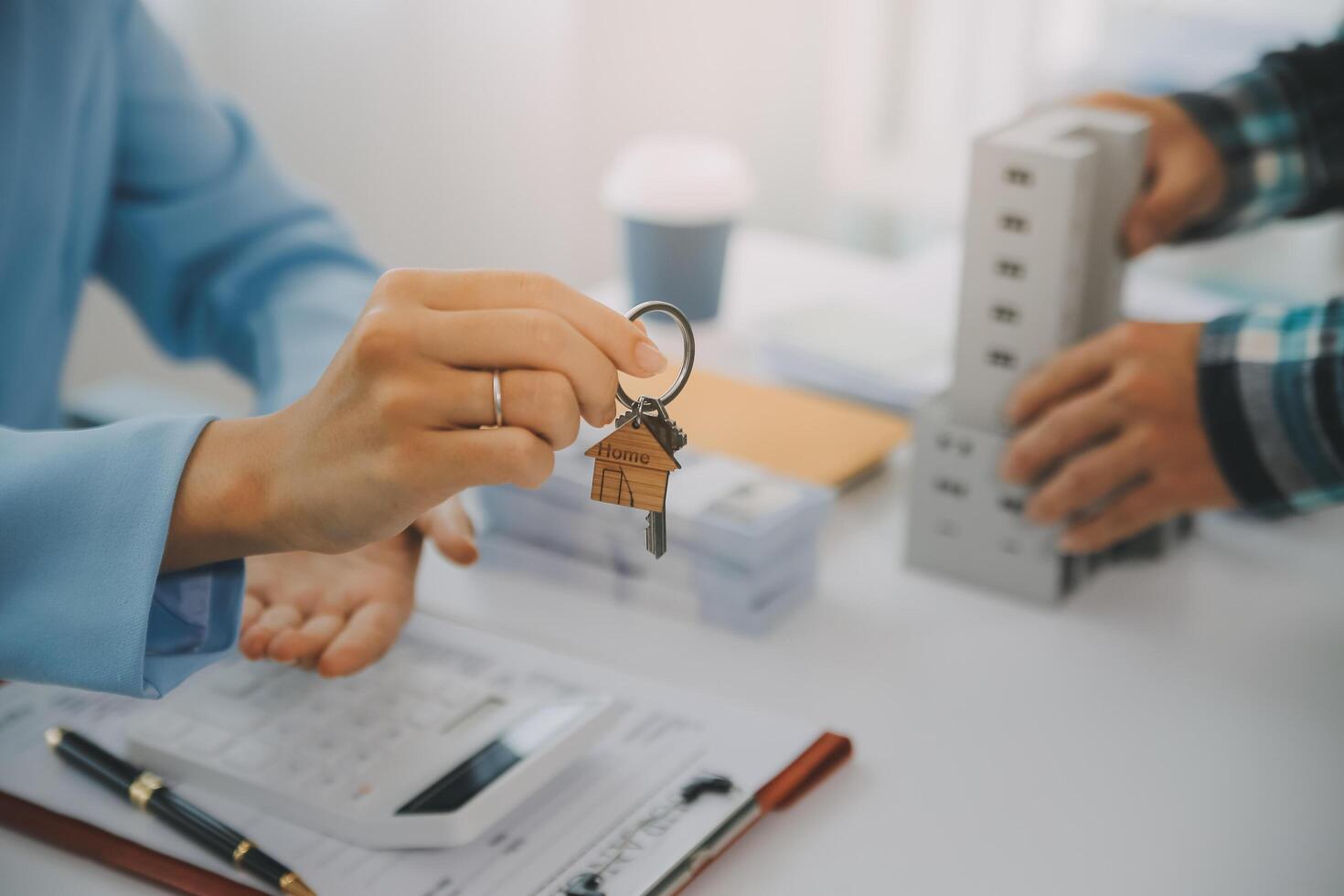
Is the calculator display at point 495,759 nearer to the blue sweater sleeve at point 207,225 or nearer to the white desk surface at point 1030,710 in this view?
the white desk surface at point 1030,710

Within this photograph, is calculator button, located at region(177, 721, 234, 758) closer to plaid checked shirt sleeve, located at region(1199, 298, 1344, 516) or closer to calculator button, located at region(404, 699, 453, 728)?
calculator button, located at region(404, 699, 453, 728)

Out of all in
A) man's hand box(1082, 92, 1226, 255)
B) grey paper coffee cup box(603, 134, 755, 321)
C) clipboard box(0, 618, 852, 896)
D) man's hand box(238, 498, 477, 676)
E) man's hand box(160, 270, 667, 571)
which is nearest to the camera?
man's hand box(160, 270, 667, 571)

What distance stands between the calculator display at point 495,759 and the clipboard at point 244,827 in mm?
27

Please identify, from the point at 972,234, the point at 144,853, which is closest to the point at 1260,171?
the point at 972,234

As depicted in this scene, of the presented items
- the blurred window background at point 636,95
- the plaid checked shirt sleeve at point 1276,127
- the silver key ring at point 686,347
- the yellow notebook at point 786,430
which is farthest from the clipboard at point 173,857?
the blurred window background at point 636,95

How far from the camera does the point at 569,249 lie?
2498 millimetres

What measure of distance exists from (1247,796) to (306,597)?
0.56 metres

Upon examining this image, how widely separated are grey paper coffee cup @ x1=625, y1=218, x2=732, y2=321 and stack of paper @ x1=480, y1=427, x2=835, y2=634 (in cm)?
41

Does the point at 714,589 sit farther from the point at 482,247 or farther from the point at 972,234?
the point at 482,247

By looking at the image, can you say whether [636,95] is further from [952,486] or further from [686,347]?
[686,347]

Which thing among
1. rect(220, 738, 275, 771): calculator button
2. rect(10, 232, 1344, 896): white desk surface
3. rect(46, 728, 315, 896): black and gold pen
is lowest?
rect(10, 232, 1344, 896): white desk surface

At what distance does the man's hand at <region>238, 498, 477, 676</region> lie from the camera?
29.4 inches

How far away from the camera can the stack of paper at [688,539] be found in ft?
2.84

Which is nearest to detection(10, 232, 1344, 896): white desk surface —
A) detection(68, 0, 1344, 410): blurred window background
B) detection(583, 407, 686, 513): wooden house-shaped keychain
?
detection(583, 407, 686, 513): wooden house-shaped keychain
